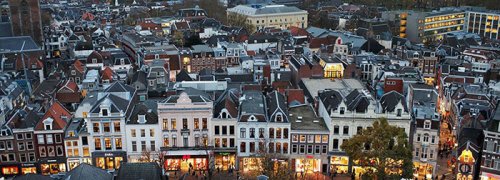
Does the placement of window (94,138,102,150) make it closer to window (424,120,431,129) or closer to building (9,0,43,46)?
window (424,120,431,129)

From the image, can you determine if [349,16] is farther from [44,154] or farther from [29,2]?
[44,154]

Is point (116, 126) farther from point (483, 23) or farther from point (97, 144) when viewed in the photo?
point (483, 23)

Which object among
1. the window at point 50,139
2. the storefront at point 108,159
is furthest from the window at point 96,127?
the window at point 50,139

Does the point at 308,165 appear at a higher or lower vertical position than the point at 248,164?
lower

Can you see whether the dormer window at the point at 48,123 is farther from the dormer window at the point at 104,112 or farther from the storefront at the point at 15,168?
the dormer window at the point at 104,112

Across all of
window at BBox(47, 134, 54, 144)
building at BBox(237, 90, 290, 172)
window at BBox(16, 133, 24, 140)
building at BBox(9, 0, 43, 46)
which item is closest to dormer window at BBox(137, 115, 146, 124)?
window at BBox(47, 134, 54, 144)

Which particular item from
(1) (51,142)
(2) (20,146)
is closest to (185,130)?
(1) (51,142)
